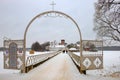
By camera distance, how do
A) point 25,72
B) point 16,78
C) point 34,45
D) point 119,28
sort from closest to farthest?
point 16,78, point 25,72, point 119,28, point 34,45

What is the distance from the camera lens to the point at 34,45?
126062 mm

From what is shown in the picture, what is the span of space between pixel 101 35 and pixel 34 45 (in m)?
93.6

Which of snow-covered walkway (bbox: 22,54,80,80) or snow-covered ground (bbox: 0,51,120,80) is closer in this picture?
snow-covered walkway (bbox: 22,54,80,80)

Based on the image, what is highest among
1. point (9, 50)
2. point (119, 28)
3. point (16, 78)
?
point (119, 28)

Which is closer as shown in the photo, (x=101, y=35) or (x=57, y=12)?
(x=57, y=12)

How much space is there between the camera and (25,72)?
847 inches

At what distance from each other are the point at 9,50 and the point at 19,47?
2.70 ft

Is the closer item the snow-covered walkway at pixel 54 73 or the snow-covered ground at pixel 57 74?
the snow-covered walkway at pixel 54 73

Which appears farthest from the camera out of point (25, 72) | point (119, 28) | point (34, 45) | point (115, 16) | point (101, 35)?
point (34, 45)

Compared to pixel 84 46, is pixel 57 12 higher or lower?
higher

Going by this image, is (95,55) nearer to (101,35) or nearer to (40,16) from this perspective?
(40,16)

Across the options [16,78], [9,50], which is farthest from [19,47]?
[16,78]

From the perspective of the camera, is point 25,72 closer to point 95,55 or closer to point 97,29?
point 95,55

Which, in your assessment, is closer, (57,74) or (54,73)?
(57,74)
